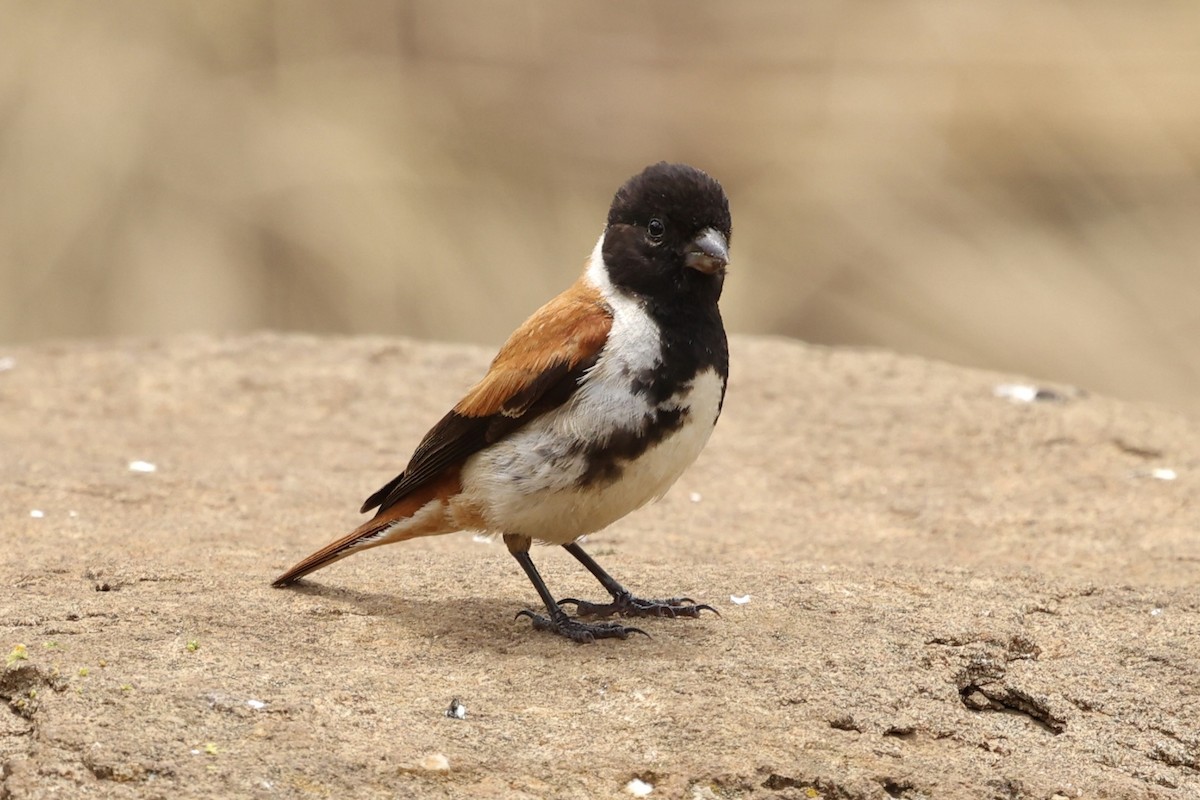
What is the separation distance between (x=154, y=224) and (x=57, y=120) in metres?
0.79

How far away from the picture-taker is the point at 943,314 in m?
8.11

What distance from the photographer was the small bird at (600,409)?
→ 387 centimetres

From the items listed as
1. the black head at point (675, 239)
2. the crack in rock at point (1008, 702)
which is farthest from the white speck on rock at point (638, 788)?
the black head at point (675, 239)

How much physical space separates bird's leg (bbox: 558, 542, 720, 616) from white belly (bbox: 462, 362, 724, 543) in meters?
0.24

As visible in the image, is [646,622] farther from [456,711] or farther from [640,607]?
[456,711]

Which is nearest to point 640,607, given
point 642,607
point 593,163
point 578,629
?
point 642,607

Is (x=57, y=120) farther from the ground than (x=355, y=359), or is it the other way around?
(x=57, y=120)

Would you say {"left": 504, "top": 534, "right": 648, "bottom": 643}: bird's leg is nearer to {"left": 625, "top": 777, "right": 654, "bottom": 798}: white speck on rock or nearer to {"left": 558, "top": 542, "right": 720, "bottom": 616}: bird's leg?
{"left": 558, "top": 542, "right": 720, "bottom": 616}: bird's leg

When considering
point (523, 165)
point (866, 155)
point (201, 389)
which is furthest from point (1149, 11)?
point (201, 389)

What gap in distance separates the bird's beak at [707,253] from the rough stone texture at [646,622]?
88cm

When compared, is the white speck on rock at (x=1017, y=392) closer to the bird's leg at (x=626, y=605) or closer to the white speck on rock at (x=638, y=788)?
the bird's leg at (x=626, y=605)

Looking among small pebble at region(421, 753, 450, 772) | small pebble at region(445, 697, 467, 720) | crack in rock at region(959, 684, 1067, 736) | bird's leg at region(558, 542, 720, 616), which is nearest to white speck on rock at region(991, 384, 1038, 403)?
bird's leg at region(558, 542, 720, 616)

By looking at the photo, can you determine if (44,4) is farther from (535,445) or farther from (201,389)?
(535,445)

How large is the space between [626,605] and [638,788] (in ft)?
3.43
